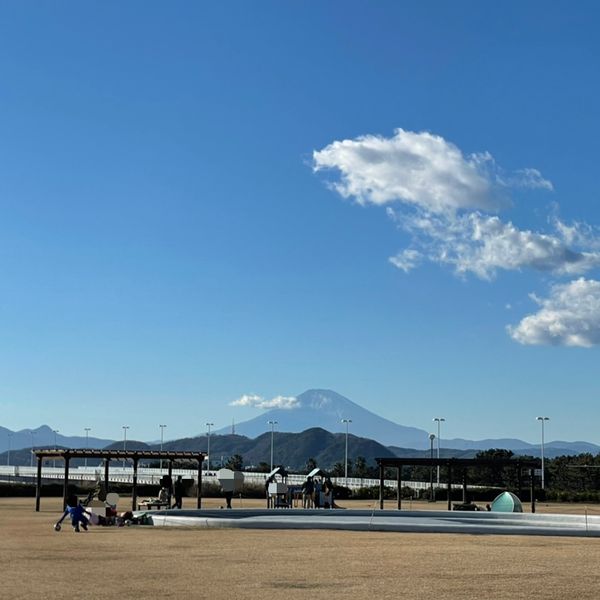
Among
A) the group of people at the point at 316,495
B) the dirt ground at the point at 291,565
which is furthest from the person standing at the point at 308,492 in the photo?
the dirt ground at the point at 291,565

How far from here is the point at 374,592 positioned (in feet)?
47.9

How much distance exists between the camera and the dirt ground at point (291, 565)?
48.1 ft

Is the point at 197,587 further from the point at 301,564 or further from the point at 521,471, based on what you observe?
the point at 521,471

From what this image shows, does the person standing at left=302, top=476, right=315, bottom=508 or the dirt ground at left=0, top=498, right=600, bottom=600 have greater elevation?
the person standing at left=302, top=476, right=315, bottom=508

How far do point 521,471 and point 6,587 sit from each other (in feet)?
113

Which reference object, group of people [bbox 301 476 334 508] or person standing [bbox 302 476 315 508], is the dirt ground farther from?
person standing [bbox 302 476 315 508]

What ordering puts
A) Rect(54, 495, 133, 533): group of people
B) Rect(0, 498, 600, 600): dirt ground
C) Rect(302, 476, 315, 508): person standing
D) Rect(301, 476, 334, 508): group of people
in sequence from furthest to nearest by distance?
Rect(302, 476, 315, 508): person standing
Rect(301, 476, 334, 508): group of people
Rect(54, 495, 133, 533): group of people
Rect(0, 498, 600, 600): dirt ground

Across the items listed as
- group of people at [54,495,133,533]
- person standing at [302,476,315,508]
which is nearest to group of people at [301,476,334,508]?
person standing at [302,476,315,508]

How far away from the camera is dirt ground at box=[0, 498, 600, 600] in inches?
577

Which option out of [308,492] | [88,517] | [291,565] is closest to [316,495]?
[308,492]

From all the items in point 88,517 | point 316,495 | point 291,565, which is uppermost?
point 316,495

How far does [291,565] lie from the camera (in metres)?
18.3

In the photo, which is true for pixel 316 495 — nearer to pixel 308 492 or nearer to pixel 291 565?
pixel 308 492

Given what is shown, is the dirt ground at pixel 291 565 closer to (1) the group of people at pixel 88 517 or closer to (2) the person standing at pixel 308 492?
(1) the group of people at pixel 88 517
